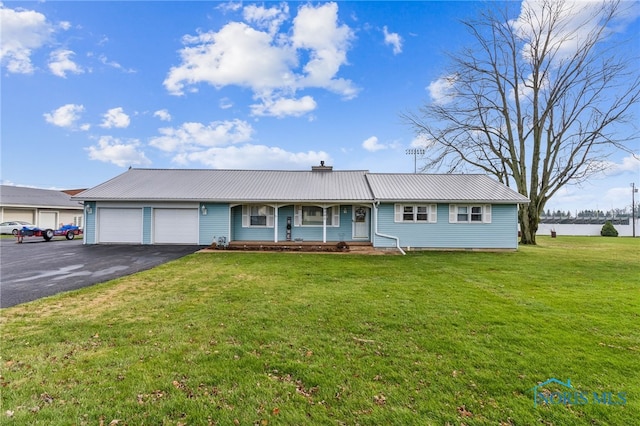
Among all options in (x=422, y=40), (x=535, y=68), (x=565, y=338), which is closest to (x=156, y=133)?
(x=422, y=40)

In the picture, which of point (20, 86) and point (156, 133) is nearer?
point (20, 86)

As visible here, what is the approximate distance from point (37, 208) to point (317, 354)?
3478cm

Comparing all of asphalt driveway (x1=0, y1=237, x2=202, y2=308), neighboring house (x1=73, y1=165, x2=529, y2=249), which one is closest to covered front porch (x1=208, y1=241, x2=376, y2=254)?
neighboring house (x1=73, y1=165, x2=529, y2=249)

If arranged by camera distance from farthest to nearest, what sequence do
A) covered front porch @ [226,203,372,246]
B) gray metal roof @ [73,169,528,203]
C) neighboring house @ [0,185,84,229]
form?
neighboring house @ [0,185,84,229] → covered front porch @ [226,203,372,246] → gray metal roof @ [73,169,528,203]

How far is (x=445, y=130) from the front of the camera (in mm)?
22250

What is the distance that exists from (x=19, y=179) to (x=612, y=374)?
47162 mm

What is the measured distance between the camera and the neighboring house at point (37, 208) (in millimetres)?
25953

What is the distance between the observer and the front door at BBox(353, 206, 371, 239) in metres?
16.8

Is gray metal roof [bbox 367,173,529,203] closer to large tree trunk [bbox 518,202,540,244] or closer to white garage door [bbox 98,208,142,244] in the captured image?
large tree trunk [bbox 518,202,540,244]

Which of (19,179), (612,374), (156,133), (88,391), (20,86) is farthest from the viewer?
(19,179)

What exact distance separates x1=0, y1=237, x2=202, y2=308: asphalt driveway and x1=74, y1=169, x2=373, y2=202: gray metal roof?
2.95 metres

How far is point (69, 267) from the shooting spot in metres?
9.88

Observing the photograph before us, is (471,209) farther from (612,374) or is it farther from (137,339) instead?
(137,339)

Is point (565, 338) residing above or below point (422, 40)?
below
